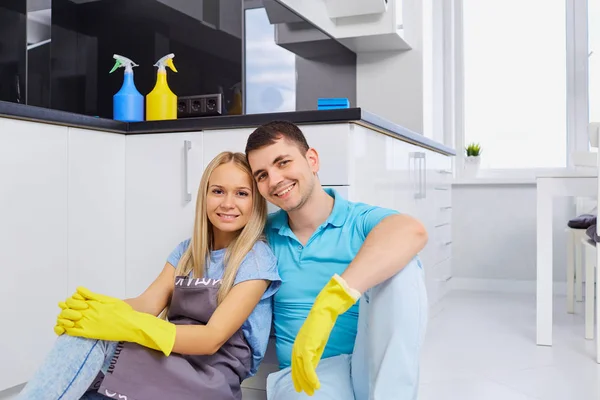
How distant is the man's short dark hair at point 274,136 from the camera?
1.50 metres

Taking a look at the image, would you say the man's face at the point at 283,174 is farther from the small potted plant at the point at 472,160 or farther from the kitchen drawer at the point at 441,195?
the small potted plant at the point at 472,160

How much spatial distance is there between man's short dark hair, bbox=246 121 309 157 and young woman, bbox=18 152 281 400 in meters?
0.10

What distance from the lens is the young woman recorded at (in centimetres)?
128

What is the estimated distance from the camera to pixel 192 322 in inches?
57.9

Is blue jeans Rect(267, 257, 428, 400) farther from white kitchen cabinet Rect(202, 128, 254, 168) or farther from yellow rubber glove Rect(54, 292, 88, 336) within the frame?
white kitchen cabinet Rect(202, 128, 254, 168)

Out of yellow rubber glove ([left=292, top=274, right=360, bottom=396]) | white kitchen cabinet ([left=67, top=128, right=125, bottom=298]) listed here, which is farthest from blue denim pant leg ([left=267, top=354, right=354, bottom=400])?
white kitchen cabinet ([left=67, top=128, right=125, bottom=298])

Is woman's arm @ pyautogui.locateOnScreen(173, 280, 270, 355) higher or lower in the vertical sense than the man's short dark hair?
lower

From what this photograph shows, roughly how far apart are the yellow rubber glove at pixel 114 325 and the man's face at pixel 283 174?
0.41 meters

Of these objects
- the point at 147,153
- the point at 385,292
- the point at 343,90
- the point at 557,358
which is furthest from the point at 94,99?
the point at 557,358

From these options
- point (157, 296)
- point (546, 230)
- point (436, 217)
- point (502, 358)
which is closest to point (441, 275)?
point (436, 217)

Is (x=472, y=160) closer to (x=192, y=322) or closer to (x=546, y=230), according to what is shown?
(x=546, y=230)

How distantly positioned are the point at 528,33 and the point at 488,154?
85cm

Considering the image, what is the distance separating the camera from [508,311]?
10.9ft

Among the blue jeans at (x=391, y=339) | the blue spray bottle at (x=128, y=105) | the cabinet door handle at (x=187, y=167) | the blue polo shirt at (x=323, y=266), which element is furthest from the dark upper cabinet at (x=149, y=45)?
the blue jeans at (x=391, y=339)
